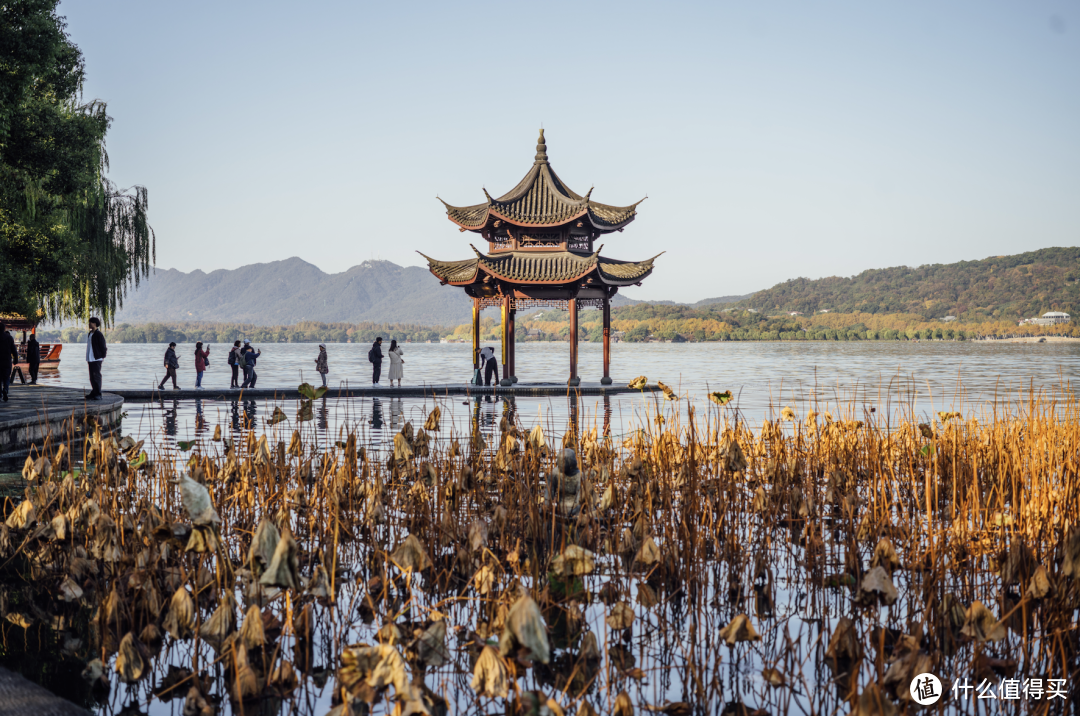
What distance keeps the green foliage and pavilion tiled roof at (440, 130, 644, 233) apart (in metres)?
135

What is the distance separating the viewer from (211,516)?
2709 mm

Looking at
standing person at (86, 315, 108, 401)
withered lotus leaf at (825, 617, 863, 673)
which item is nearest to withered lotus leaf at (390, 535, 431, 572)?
withered lotus leaf at (825, 617, 863, 673)

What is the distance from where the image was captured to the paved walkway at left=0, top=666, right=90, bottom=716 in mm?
2672

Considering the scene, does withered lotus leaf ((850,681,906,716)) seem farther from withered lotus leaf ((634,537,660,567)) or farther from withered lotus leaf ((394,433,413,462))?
withered lotus leaf ((394,433,413,462))

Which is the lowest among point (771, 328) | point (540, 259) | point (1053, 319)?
point (771, 328)

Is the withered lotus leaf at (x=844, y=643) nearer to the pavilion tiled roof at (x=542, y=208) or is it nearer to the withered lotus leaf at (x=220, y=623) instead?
the withered lotus leaf at (x=220, y=623)

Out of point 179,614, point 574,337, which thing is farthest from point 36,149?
point 574,337

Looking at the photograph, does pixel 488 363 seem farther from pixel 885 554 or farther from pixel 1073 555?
pixel 1073 555

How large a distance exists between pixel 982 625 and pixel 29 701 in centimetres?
330

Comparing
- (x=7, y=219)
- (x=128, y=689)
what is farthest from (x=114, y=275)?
(x=128, y=689)

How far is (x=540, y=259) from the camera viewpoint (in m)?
23.2

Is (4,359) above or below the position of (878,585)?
above

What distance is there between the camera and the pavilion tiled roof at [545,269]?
22.3 m

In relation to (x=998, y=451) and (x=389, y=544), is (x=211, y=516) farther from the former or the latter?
(x=998, y=451)
